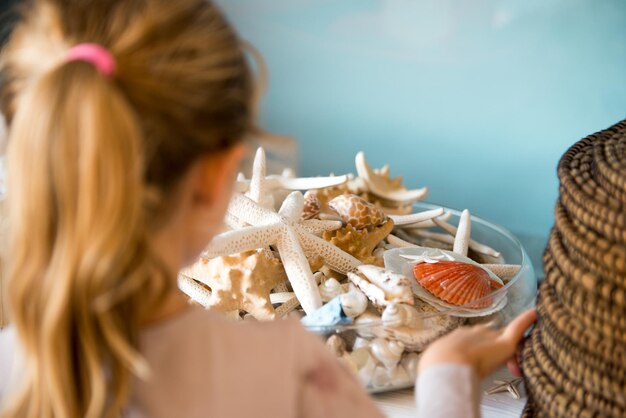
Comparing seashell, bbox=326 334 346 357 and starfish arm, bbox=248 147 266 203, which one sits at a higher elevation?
starfish arm, bbox=248 147 266 203

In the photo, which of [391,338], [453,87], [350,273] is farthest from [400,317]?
[453,87]

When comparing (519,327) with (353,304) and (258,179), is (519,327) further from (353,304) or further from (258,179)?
(258,179)

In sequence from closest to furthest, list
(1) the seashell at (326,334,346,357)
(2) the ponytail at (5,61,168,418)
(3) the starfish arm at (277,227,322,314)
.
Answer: (2) the ponytail at (5,61,168,418) → (1) the seashell at (326,334,346,357) → (3) the starfish arm at (277,227,322,314)

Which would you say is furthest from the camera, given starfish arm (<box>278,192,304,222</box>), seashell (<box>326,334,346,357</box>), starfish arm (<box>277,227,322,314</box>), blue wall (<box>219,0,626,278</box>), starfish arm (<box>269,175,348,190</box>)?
blue wall (<box>219,0,626,278</box>)

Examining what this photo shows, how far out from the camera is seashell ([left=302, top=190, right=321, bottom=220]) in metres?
1.02

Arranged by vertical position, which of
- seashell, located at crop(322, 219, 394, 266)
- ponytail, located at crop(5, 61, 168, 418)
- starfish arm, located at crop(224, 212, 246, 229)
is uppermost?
ponytail, located at crop(5, 61, 168, 418)

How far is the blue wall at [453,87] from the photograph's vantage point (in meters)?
1.44

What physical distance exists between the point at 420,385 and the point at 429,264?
1.01 ft

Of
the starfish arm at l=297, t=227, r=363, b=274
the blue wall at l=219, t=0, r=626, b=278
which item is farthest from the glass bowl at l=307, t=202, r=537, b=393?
the blue wall at l=219, t=0, r=626, b=278

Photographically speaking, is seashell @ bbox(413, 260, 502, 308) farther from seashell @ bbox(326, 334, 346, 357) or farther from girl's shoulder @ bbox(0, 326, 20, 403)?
girl's shoulder @ bbox(0, 326, 20, 403)

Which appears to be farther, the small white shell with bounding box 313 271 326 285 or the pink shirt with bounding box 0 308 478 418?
the small white shell with bounding box 313 271 326 285

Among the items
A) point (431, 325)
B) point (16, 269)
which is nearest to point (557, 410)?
point (431, 325)

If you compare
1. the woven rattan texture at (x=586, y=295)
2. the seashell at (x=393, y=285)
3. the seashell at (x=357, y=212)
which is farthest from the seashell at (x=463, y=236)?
the woven rattan texture at (x=586, y=295)

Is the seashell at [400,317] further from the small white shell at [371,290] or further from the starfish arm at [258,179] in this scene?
the starfish arm at [258,179]
